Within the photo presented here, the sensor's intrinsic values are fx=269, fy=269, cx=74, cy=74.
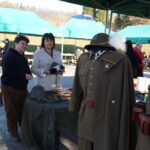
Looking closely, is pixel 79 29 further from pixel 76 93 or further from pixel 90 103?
pixel 90 103

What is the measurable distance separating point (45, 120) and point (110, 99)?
1.28 metres

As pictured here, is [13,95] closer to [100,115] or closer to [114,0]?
[100,115]

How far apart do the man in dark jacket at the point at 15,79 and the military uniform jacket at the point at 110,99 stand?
4.73 feet

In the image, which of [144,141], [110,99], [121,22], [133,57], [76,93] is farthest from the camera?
[121,22]

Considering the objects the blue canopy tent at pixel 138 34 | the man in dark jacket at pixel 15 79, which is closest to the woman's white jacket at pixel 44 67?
the man in dark jacket at pixel 15 79

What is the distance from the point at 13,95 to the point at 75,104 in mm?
1369

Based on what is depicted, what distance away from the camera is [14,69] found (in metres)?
3.46

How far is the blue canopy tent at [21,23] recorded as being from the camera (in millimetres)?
13992

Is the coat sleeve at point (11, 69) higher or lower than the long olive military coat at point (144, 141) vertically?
higher

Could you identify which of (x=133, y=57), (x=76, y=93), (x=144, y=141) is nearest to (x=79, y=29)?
(x=133, y=57)


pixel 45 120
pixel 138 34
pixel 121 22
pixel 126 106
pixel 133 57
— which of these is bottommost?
pixel 45 120

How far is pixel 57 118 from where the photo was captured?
3.17 meters

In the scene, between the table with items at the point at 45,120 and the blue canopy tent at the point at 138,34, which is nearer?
the table with items at the point at 45,120

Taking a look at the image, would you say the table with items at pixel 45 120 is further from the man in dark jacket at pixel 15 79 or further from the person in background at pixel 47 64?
the person in background at pixel 47 64
